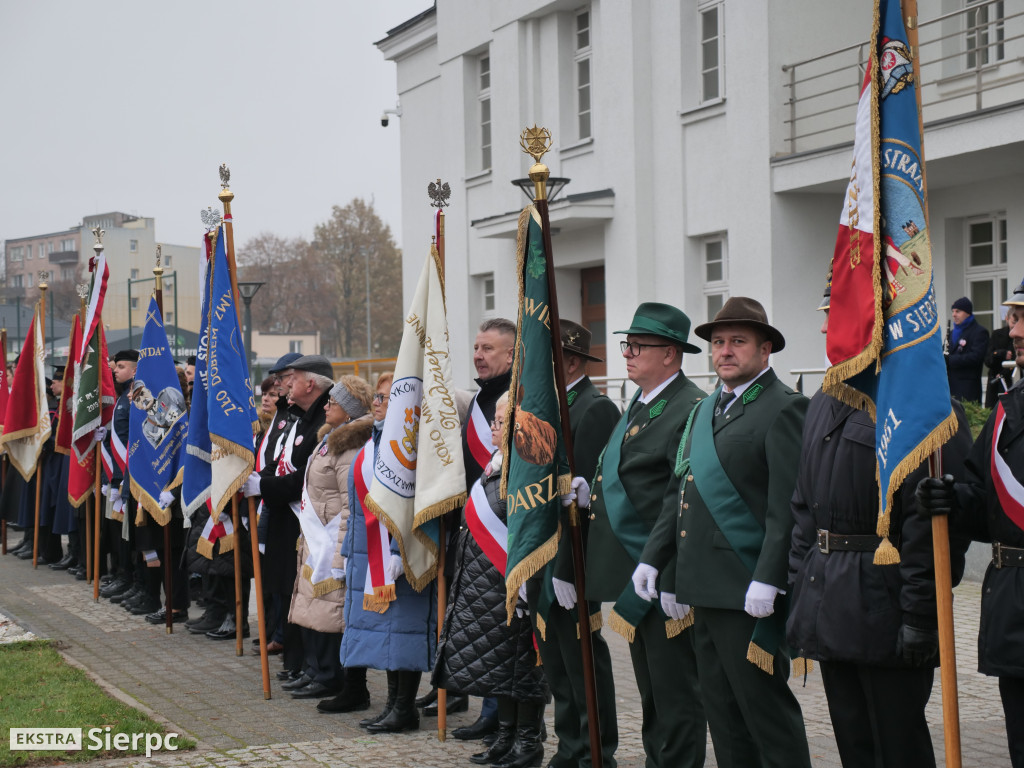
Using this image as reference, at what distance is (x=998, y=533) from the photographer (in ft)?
13.1

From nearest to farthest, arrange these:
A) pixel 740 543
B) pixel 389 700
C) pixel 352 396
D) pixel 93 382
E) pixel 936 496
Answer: pixel 936 496 → pixel 740 543 → pixel 389 700 → pixel 352 396 → pixel 93 382

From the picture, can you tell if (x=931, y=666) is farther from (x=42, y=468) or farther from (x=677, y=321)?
(x=42, y=468)

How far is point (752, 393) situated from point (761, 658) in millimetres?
1038

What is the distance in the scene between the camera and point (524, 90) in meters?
21.2

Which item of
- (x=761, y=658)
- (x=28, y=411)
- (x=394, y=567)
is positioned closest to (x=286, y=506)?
(x=394, y=567)

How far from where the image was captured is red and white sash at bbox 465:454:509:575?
6.11m

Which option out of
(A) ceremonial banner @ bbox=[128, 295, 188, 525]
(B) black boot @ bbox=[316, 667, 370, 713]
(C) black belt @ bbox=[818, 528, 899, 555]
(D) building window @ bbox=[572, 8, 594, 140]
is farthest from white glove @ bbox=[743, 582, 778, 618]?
(D) building window @ bbox=[572, 8, 594, 140]

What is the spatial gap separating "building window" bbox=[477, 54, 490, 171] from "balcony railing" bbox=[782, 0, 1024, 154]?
7.88 m

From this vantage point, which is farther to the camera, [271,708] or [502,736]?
[271,708]

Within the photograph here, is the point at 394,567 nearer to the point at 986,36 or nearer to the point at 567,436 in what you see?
the point at 567,436

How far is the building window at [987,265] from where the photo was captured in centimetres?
1527

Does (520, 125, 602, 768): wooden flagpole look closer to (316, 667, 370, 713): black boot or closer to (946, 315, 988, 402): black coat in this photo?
(316, 667, 370, 713): black boot

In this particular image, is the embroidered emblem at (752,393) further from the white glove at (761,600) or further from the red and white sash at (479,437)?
the red and white sash at (479,437)

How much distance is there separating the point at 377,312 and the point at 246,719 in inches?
2700
